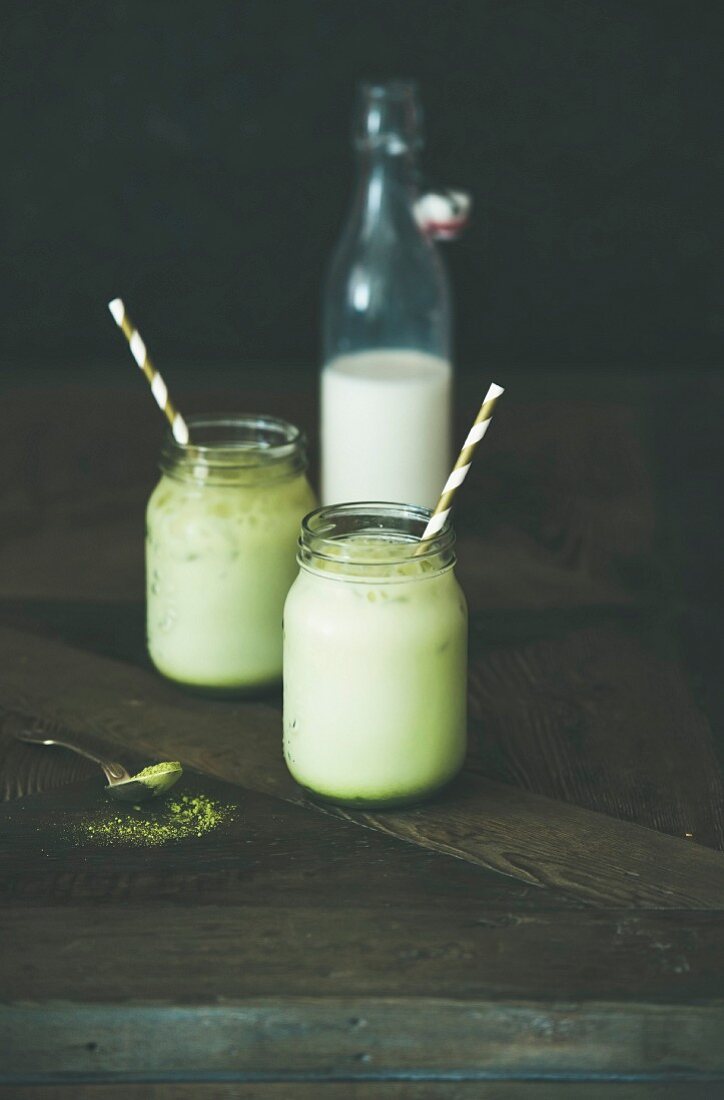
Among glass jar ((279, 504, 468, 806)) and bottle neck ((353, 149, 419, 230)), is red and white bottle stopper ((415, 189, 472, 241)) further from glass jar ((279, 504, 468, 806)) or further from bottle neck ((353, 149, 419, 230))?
glass jar ((279, 504, 468, 806))

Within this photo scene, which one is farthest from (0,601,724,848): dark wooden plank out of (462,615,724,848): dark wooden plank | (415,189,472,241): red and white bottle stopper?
(415,189,472,241): red and white bottle stopper

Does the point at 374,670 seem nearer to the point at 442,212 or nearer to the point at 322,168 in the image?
the point at 442,212

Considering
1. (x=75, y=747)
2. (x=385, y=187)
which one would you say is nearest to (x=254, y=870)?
(x=75, y=747)

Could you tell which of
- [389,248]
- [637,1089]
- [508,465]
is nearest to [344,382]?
[389,248]

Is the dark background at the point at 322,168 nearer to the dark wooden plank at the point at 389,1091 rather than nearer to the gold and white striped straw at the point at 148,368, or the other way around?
the gold and white striped straw at the point at 148,368

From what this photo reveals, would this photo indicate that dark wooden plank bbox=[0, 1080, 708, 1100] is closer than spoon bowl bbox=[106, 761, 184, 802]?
Yes

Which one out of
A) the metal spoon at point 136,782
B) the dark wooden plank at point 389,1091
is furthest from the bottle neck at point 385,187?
the dark wooden plank at point 389,1091

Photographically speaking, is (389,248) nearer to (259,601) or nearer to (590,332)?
(259,601)
